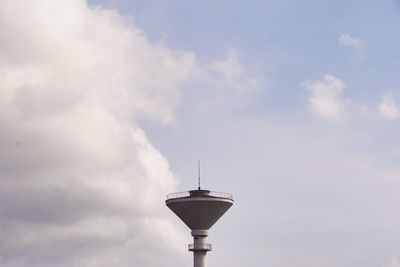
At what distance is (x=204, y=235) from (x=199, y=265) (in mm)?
4685

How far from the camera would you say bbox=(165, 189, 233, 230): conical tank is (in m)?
93.6

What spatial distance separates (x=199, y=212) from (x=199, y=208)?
2.45ft

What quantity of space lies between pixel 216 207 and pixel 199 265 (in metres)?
9.54

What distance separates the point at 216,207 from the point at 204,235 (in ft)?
16.4

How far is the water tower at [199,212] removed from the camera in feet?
307

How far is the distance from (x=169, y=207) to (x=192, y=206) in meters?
4.79

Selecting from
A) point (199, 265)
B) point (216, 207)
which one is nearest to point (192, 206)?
point (216, 207)

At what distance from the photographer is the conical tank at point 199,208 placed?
93562mm

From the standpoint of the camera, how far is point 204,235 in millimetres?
95938

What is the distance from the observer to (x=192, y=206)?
93.8 m

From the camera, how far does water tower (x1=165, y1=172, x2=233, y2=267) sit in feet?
307

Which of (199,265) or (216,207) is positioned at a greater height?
(216,207)

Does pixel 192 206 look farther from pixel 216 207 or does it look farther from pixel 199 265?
pixel 199 265

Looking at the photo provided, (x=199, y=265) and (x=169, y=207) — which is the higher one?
(x=169, y=207)
